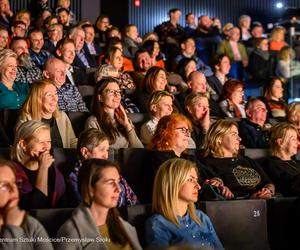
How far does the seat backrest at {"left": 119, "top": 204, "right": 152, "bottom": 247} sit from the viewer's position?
9.82 feet

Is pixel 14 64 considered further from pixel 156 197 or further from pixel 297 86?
pixel 297 86

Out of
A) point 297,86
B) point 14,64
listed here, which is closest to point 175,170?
point 14,64

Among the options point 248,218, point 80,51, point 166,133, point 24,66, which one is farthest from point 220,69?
point 248,218

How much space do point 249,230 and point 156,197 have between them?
61 centimetres

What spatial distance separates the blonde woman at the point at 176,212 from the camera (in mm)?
2980

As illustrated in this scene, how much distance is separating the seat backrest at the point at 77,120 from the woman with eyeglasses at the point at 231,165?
2.75 ft

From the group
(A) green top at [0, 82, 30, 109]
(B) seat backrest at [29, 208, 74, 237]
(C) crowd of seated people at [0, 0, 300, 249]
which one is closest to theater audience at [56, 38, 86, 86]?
(C) crowd of seated people at [0, 0, 300, 249]

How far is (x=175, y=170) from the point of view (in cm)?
306

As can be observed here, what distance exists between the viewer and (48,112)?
158 inches

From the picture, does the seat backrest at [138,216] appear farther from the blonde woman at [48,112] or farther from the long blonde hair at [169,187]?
the blonde woman at [48,112]

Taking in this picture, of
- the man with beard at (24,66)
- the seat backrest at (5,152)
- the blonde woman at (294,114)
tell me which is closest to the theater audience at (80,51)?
the man with beard at (24,66)

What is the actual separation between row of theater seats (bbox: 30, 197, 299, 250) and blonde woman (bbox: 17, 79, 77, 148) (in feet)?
3.73

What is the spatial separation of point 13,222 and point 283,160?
2.36m

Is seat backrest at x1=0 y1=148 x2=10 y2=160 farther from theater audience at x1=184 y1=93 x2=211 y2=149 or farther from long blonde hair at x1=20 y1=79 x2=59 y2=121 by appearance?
theater audience at x1=184 y1=93 x2=211 y2=149
